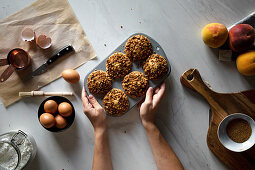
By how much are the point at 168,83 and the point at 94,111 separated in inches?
16.2

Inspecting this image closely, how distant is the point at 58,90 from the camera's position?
116cm

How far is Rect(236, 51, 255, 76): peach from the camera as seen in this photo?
102 cm

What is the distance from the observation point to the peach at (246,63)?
1.02 metres

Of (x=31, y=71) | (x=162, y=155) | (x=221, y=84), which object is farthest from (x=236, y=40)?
(x=31, y=71)

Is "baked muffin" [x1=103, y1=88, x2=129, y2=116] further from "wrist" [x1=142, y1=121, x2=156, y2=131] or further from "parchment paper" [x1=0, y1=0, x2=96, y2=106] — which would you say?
"parchment paper" [x1=0, y1=0, x2=96, y2=106]

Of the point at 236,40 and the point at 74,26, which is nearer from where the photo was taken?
the point at 236,40

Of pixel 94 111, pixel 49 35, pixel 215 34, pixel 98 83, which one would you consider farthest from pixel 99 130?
pixel 215 34

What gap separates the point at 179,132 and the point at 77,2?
880mm

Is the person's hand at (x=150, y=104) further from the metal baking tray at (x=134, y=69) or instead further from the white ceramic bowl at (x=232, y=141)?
the white ceramic bowl at (x=232, y=141)

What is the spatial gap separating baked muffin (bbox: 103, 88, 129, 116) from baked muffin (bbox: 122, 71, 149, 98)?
0.04 metres

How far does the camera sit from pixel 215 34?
41.1 inches

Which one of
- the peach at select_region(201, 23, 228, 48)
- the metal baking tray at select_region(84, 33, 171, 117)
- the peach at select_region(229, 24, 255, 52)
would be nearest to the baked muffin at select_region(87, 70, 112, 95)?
the metal baking tray at select_region(84, 33, 171, 117)

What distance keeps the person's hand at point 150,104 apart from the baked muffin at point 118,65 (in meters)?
0.15

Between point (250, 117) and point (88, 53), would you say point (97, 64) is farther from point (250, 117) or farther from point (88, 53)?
point (250, 117)
